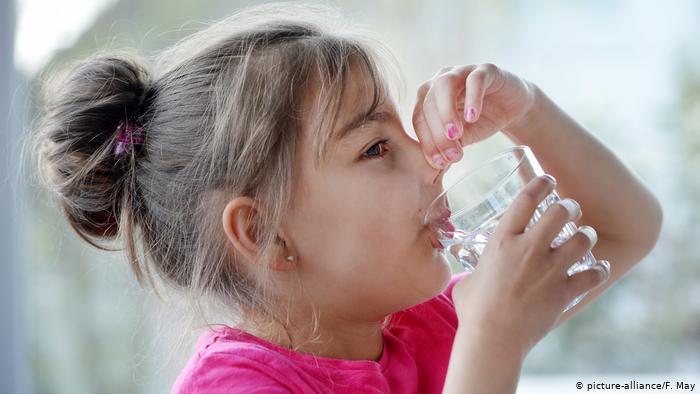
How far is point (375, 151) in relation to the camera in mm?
1076

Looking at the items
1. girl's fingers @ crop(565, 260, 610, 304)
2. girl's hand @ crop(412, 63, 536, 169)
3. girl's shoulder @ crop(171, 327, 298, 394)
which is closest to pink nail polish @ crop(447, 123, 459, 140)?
girl's hand @ crop(412, 63, 536, 169)

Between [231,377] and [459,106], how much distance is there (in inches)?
18.6

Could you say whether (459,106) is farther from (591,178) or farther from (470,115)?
(591,178)

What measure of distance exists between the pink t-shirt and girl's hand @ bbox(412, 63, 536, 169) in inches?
11.3

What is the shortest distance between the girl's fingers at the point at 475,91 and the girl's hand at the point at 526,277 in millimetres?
147

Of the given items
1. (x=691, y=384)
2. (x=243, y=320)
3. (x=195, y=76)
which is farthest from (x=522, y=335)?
(x=691, y=384)

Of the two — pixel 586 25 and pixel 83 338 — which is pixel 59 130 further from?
pixel 586 25

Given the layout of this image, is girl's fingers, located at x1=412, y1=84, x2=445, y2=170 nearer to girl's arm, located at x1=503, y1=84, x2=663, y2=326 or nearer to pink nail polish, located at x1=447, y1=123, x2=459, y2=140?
pink nail polish, located at x1=447, y1=123, x2=459, y2=140

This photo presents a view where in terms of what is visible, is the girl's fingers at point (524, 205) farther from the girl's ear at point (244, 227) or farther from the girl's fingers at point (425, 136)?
the girl's ear at point (244, 227)

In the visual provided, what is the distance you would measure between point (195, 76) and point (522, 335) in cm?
55

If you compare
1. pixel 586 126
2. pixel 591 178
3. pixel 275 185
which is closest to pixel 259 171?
pixel 275 185

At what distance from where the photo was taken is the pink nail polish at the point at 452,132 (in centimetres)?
105

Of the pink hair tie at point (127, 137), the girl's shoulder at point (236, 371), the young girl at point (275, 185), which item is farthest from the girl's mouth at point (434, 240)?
the pink hair tie at point (127, 137)

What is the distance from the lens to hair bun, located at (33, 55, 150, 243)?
3.74ft
